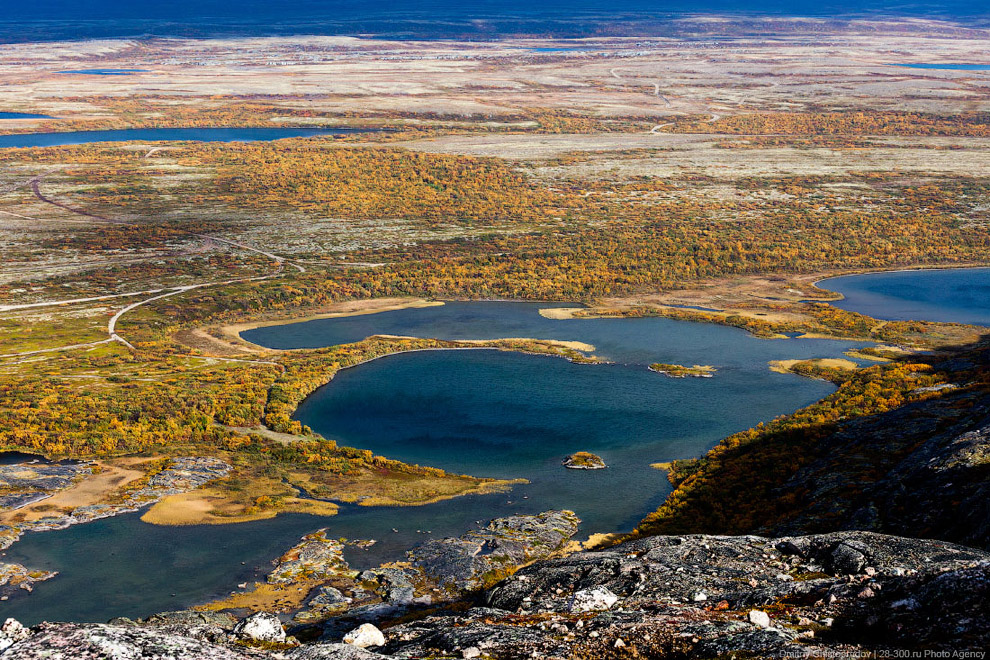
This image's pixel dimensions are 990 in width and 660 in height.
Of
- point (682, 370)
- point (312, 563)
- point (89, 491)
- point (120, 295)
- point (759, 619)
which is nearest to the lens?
point (759, 619)

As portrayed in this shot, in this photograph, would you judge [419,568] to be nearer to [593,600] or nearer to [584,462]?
[584,462]

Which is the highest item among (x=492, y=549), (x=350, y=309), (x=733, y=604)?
(x=733, y=604)

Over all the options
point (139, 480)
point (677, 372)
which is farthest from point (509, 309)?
point (139, 480)

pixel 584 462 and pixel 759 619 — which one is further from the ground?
pixel 759 619

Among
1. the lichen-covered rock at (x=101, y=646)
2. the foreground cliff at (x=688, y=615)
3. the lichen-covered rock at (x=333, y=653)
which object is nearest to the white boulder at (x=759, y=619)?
the foreground cliff at (x=688, y=615)

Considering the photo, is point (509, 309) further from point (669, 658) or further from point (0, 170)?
point (0, 170)

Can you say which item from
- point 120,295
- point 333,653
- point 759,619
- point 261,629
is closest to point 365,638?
point 333,653

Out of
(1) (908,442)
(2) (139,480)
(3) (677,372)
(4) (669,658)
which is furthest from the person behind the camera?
(3) (677,372)

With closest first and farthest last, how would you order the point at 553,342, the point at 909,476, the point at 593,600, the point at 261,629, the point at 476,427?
the point at 593,600, the point at 261,629, the point at 909,476, the point at 476,427, the point at 553,342
